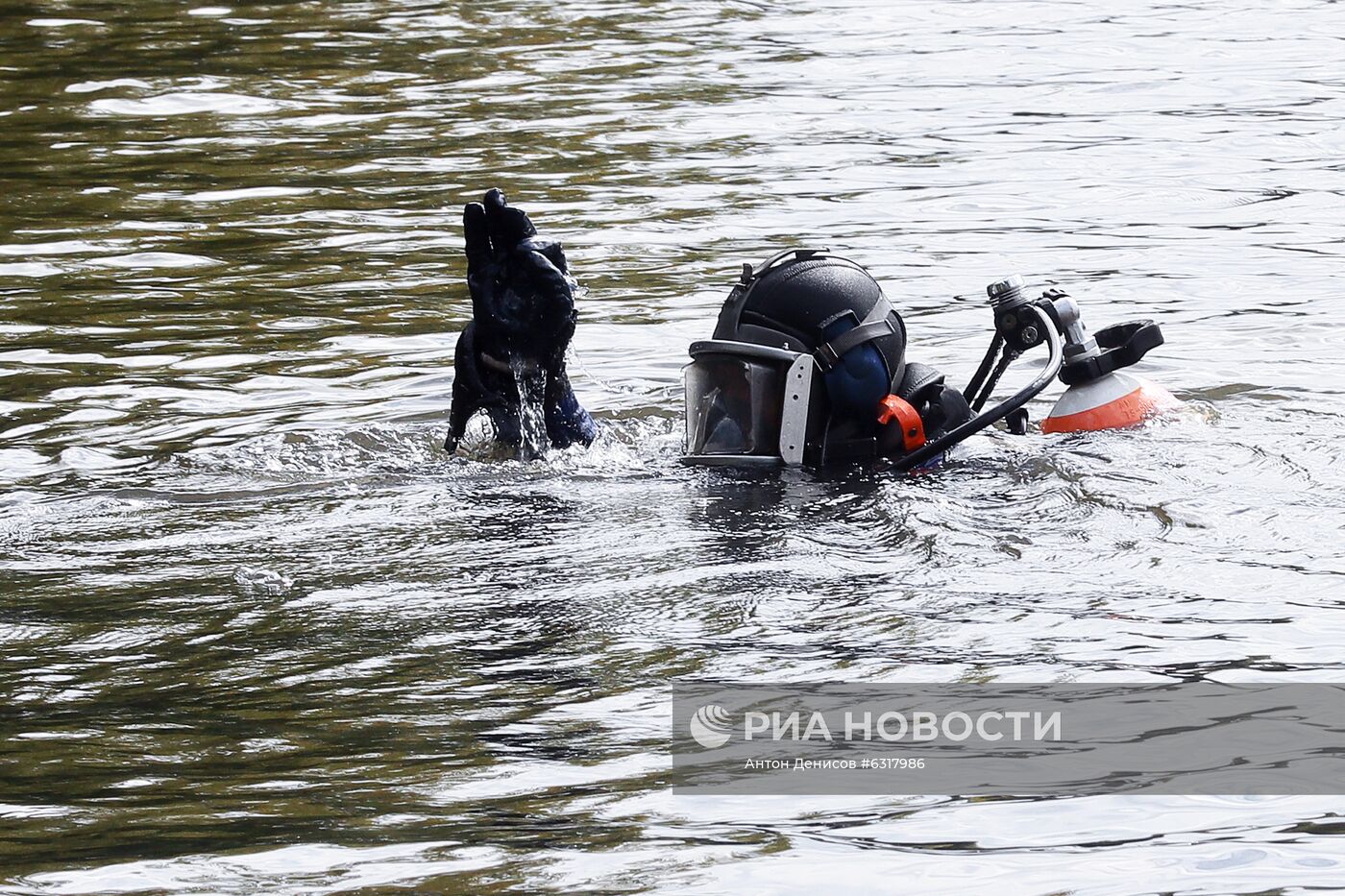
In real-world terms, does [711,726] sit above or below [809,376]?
below

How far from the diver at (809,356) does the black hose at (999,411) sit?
0.04ft

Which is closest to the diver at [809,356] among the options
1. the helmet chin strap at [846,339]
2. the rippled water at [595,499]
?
the helmet chin strap at [846,339]

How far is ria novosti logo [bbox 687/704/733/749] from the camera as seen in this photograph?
4.10 metres

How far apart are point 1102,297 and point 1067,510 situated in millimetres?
3366

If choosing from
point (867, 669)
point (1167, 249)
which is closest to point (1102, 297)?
point (1167, 249)

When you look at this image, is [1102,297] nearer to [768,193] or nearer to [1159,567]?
[768,193]

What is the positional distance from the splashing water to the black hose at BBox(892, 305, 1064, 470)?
1.25 meters

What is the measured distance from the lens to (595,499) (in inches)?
240

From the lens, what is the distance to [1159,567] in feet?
17.1

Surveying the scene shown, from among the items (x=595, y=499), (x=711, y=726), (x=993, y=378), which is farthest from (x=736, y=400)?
(x=711, y=726)

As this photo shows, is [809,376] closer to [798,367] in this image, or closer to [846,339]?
[798,367]

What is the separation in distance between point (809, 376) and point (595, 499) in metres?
0.78

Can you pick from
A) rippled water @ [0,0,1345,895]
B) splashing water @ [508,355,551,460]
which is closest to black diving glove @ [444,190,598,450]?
splashing water @ [508,355,551,460]

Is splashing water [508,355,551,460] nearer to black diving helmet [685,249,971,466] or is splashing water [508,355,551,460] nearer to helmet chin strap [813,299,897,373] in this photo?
black diving helmet [685,249,971,466]
